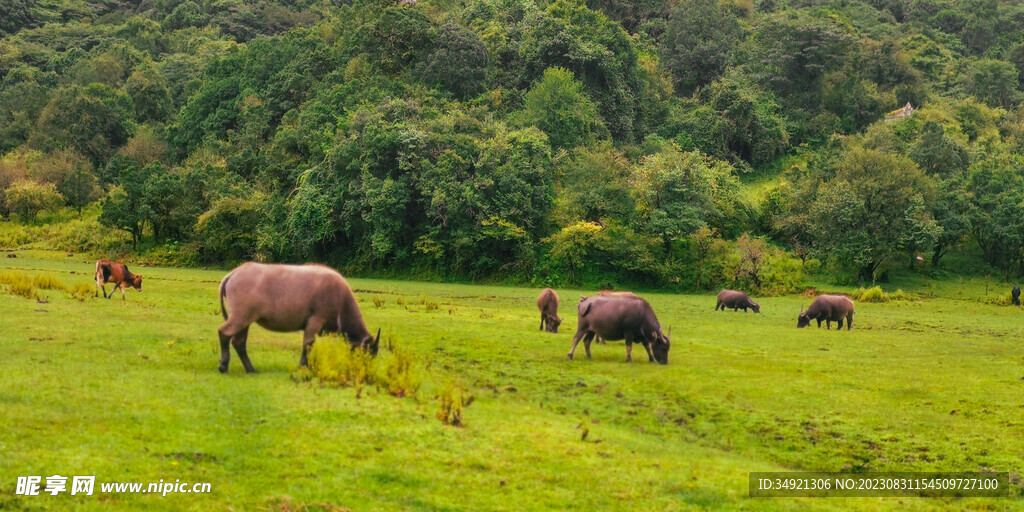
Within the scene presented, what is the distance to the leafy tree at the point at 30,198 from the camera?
6197cm

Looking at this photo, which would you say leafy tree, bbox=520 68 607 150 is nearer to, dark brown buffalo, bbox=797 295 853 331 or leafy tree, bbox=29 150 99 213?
dark brown buffalo, bbox=797 295 853 331

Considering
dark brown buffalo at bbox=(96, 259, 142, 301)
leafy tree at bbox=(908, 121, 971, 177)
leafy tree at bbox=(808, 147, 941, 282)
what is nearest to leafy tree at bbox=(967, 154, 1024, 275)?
leafy tree at bbox=(908, 121, 971, 177)

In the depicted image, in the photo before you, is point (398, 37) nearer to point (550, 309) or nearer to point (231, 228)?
point (231, 228)

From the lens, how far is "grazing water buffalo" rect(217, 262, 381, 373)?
1471cm

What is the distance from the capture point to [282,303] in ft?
49.2

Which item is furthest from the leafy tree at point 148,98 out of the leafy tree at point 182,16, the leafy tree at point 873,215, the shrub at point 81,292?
the leafy tree at point 873,215

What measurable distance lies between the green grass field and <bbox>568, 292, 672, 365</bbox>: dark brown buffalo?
634 mm

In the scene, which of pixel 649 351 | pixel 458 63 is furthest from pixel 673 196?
pixel 649 351

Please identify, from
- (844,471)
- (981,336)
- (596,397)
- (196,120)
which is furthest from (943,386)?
(196,120)

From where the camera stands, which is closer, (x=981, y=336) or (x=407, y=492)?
(x=407, y=492)

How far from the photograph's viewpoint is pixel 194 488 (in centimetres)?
926

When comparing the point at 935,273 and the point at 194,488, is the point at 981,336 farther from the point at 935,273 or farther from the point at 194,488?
the point at 194,488

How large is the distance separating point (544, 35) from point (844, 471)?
5639cm

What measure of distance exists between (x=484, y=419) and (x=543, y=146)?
Result: 38891 mm
